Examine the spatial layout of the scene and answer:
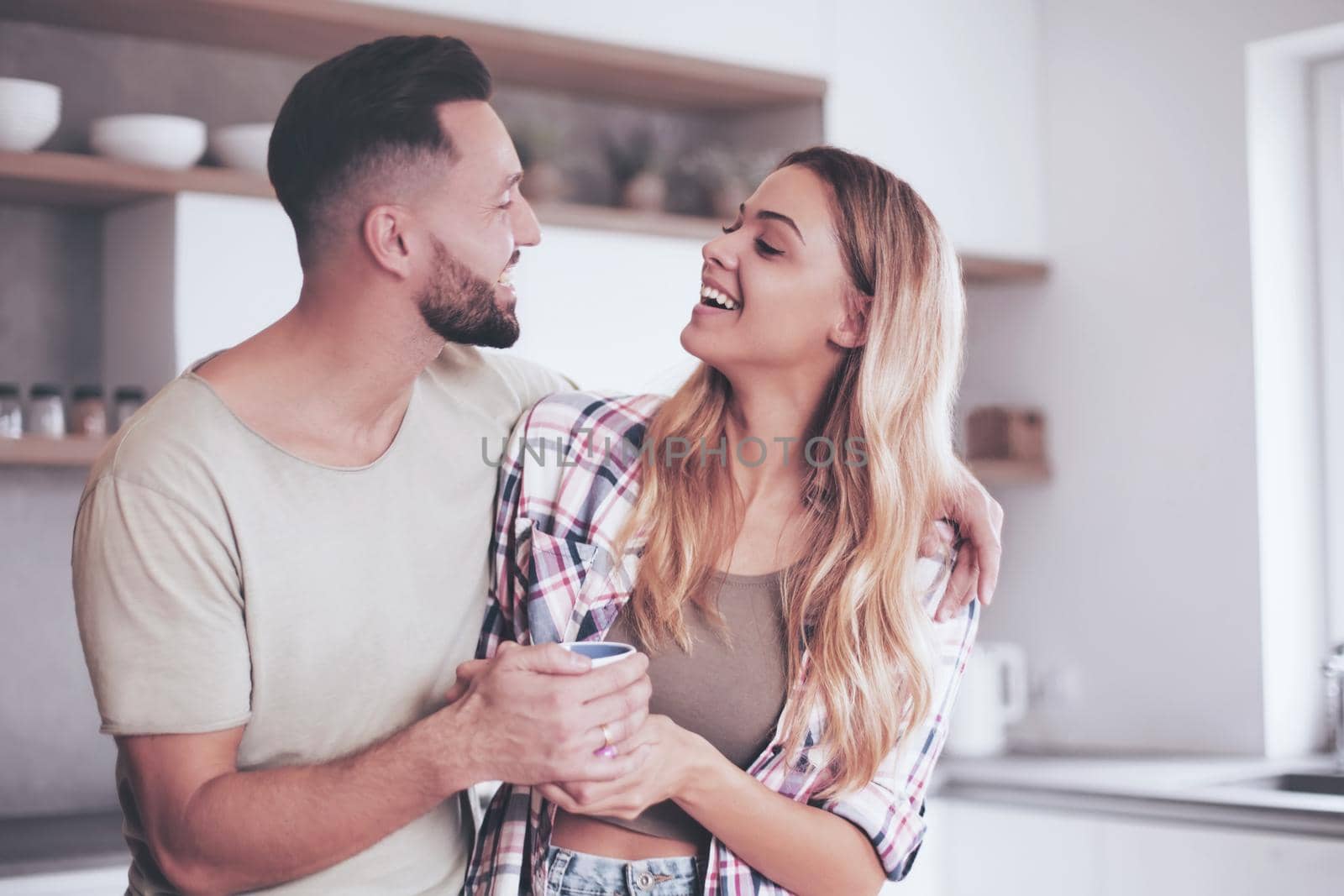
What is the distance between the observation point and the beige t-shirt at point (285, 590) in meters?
1.39

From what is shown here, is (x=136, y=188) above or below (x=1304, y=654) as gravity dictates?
above

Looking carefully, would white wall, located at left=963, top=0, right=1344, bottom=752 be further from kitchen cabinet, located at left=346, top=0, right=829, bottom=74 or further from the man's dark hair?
the man's dark hair

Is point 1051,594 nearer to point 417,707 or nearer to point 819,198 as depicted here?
point 819,198

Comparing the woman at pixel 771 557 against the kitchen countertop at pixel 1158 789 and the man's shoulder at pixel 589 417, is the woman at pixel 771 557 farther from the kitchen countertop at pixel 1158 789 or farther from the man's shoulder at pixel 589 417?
the kitchen countertop at pixel 1158 789

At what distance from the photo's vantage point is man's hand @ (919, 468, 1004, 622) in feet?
5.73

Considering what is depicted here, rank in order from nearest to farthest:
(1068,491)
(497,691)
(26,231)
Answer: (497,691) → (26,231) → (1068,491)

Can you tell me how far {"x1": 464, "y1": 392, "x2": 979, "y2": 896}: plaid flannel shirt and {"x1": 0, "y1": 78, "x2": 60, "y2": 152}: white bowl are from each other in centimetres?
120

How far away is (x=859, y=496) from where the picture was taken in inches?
70.6

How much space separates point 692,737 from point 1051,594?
7.62ft

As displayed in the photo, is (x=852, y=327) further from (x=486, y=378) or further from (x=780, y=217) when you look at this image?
(x=486, y=378)

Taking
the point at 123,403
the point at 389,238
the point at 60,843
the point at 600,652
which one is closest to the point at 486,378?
the point at 389,238

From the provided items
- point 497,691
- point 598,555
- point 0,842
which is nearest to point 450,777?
point 497,691

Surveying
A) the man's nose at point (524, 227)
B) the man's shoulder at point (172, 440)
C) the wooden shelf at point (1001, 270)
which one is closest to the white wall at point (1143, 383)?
the wooden shelf at point (1001, 270)

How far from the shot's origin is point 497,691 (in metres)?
1.40
